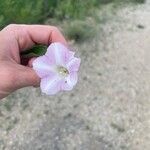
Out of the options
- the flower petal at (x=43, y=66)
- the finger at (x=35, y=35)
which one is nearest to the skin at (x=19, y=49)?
the finger at (x=35, y=35)

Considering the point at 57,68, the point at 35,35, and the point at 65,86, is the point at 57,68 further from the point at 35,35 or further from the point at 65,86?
the point at 35,35

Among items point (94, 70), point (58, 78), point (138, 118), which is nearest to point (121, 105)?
point (138, 118)

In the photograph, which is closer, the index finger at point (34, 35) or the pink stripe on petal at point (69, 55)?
the pink stripe on petal at point (69, 55)

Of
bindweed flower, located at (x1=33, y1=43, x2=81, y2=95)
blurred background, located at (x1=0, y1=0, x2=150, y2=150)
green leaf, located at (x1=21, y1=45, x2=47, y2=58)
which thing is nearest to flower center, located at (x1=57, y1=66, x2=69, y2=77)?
bindweed flower, located at (x1=33, y1=43, x2=81, y2=95)

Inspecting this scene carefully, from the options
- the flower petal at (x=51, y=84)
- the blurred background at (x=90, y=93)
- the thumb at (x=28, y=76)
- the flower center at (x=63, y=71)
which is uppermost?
the flower center at (x=63, y=71)

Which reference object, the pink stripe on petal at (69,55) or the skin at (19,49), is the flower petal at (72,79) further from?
the skin at (19,49)

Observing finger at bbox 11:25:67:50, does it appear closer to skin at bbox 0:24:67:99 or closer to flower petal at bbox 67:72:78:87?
skin at bbox 0:24:67:99

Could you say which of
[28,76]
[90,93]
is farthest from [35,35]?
[90,93]

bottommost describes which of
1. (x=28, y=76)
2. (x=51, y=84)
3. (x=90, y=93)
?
(x=90, y=93)

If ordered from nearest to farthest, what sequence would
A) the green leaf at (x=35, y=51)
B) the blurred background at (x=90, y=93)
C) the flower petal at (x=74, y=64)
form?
the flower petal at (x=74, y=64) → the green leaf at (x=35, y=51) → the blurred background at (x=90, y=93)
